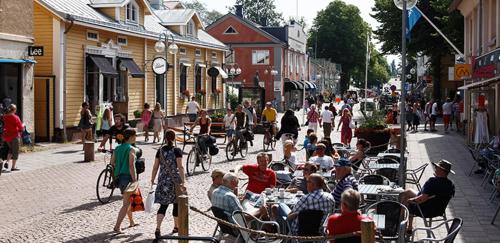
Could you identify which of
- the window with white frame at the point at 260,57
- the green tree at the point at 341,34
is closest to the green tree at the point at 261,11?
the green tree at the point at 341,34

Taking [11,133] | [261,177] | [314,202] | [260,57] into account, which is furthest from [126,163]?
[260,57]

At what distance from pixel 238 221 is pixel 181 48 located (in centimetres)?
2919

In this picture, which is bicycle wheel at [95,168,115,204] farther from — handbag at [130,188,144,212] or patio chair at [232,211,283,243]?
patio chair at [232,211,283,243]

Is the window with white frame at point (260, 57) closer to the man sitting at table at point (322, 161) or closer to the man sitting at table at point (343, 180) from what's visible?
the man sitting at table at point (322, 161)

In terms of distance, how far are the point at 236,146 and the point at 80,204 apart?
8499mm

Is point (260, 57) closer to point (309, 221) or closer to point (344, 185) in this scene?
point (344, 185)

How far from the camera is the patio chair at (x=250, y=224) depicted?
26.6ft

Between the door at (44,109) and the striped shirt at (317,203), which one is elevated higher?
the door at (44,109)

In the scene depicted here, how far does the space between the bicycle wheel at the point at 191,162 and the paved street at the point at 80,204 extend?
0.34 meters

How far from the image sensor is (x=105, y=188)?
47.3 ft

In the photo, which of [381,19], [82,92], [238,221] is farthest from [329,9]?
[238,221]

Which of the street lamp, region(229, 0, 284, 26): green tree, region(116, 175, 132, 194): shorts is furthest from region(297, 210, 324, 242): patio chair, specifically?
region(229, 0, 284, 26): green tree

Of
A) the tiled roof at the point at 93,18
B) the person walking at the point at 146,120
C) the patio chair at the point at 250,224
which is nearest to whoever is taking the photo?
the patio chair at the point at 250,224

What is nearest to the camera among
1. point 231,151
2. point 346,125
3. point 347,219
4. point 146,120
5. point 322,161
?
point 347,219
